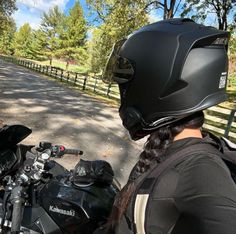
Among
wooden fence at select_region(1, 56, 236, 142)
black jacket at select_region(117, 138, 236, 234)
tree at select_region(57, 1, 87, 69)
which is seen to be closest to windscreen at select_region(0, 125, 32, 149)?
wooden fence at select_region(1, 56, 236, 142)

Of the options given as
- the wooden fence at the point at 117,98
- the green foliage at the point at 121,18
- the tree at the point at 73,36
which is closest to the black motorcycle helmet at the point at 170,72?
the wooden fence at the point at 117,98

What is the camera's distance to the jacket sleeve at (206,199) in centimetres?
92

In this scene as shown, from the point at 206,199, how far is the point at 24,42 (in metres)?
83.3

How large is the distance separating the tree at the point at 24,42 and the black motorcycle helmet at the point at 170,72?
74704 millimetres

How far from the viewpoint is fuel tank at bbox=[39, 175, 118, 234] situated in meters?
1.81

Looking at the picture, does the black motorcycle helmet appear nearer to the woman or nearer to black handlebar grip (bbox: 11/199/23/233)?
the woman

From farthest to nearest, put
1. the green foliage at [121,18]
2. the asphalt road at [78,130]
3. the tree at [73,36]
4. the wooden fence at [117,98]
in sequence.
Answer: the tree at [73,36]
the green foliage at [121,18]
the wooden fence at [117,98]
the asphalt road at [78,130]

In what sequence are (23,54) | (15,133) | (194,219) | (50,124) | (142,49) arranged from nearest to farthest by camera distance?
(194,219) < (142,49) < (15,133) < (50,124) < (23,54)

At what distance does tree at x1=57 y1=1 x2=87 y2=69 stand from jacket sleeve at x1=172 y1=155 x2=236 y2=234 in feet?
172

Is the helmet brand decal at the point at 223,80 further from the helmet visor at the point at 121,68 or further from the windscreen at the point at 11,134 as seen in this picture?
the windscreen at the point at 11,134

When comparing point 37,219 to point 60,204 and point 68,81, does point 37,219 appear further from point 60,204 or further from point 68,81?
point 68,81

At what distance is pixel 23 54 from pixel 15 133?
79246 mm

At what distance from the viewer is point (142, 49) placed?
146cm

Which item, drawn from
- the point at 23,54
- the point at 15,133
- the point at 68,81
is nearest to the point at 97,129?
the point at 15,133
